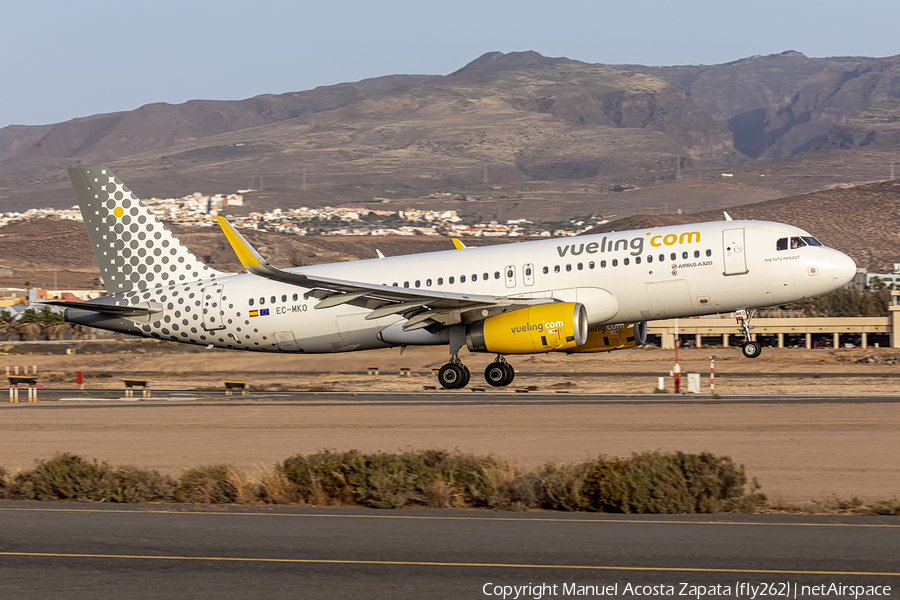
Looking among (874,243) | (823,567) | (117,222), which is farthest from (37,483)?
(874,243)

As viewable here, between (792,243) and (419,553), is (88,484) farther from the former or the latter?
(792,243)

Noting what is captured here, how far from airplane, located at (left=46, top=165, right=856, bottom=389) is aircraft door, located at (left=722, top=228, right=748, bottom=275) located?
0.03 meters

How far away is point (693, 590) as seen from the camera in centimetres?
1095

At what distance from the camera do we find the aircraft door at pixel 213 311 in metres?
36.4

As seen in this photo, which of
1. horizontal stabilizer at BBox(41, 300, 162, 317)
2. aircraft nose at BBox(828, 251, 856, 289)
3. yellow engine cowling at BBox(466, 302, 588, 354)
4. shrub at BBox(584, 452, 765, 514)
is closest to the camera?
shrub at BBox(584, 452, 765, 514)

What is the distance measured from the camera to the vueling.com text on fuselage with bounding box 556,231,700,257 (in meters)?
32.3

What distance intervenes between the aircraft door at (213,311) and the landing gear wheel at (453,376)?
23.7 ft

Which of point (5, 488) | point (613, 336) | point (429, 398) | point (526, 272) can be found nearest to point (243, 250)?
point (526, 272)

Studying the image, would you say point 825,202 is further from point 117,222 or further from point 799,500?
point 799,500

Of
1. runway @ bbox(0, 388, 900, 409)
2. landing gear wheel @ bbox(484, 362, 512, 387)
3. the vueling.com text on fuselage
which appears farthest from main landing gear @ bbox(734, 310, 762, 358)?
landing gear wheel @ bbox(484, 362, 512, 387)

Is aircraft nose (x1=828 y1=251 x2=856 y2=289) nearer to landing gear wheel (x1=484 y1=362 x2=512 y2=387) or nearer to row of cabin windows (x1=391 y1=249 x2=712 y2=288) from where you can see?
row of cabin windows (x1=391 y1=249 x2=712 y2=288)

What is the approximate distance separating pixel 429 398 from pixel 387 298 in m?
7.72

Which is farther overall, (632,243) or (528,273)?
(528,273)

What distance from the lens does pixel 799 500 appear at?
59.6ft
